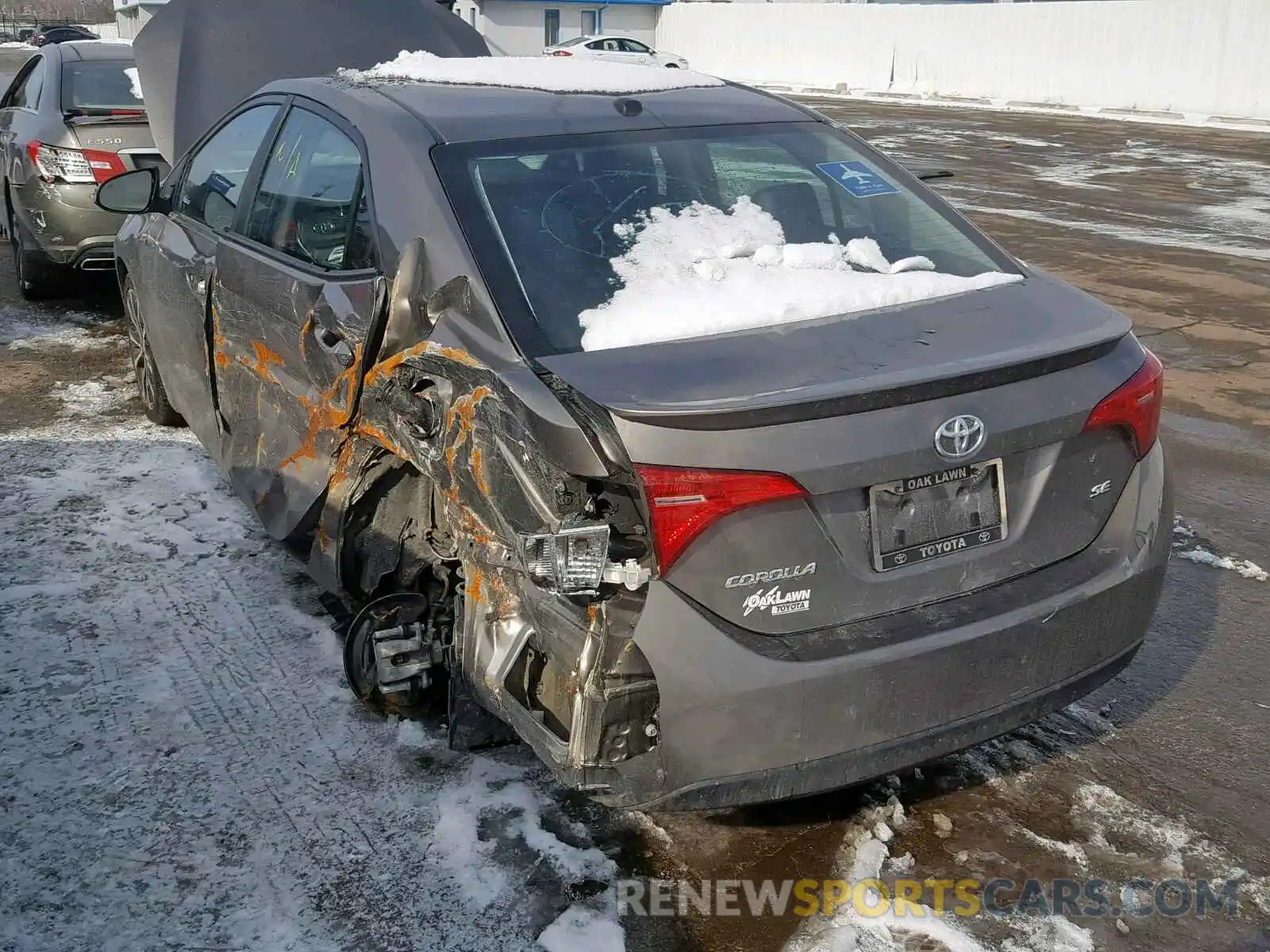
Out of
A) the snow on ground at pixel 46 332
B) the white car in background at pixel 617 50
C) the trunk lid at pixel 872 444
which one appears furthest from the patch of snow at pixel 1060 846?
the white car in background at pixel 617 50

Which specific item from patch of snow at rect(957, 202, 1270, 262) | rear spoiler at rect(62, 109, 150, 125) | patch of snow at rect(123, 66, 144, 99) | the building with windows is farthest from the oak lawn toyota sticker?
the building with windows

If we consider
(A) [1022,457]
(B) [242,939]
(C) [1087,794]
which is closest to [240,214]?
(B) [242,939]

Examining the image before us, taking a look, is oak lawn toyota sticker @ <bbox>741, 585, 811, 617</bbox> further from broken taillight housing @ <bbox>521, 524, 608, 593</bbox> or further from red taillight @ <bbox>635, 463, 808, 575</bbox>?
broken taillight housing @ <bbox>521, 524, 608, 593</bbox>

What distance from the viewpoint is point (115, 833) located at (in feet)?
10.1

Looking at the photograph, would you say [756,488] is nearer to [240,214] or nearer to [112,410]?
[240,214]

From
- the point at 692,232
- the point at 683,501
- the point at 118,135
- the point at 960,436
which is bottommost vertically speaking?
the point at 683,501

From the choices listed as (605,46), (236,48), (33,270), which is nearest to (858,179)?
(236,48)

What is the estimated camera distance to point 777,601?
255 cm

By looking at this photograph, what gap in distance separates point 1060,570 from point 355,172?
225 centimetres

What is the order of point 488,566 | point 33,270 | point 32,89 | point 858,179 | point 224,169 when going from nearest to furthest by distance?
1. point 488,566
2. point 858,179
3. point 224,169
4. point 33,270
5. point 32,89

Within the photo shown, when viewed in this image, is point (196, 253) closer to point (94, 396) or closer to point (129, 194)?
point (129, 194)

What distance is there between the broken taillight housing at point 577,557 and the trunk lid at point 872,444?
0.52 ft

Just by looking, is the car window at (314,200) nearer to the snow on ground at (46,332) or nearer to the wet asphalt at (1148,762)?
the wet asphalt at (1148,762)

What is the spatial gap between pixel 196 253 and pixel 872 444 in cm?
317
